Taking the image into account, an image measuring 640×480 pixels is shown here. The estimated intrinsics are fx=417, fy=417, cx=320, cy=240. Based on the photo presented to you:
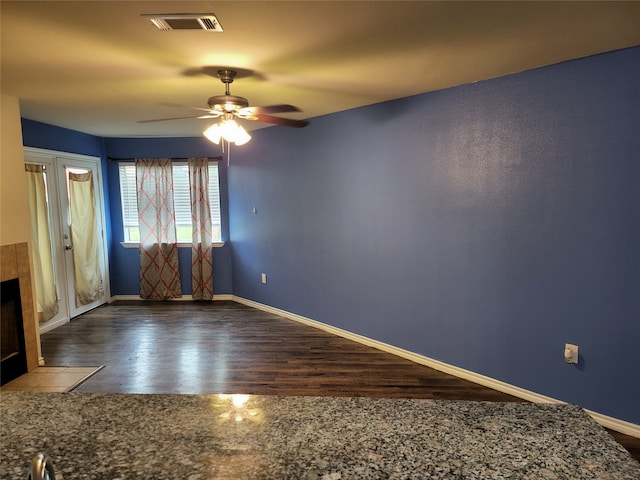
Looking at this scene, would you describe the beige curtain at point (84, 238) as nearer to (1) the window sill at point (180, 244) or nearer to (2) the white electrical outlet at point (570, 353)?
(1) the window sill at point (180, 244)

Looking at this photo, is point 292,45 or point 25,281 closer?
point 292,45

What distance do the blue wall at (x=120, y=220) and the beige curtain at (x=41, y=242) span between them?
1302 mm

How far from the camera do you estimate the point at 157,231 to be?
233 inches

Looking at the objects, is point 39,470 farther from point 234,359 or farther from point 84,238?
point 84,238

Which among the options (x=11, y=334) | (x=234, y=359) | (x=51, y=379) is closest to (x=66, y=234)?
(x=11, y=334)

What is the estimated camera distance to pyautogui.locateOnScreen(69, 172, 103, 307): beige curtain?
521cm

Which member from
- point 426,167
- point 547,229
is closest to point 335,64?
point 426,167

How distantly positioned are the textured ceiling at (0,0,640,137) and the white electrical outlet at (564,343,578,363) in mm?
1856

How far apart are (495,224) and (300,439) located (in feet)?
8.43

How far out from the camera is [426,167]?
3527mm

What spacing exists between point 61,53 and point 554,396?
3.80 meters

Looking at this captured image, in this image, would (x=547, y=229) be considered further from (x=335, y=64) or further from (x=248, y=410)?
(x=248, y=410)

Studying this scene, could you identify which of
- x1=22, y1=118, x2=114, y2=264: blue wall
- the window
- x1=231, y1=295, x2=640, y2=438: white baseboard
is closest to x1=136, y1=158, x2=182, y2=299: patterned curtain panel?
the window

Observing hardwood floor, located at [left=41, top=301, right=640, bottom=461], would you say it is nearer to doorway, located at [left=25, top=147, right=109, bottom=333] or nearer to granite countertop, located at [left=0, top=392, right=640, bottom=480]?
doorway, located at [left=25, top=147, right=109, bottom=333]
